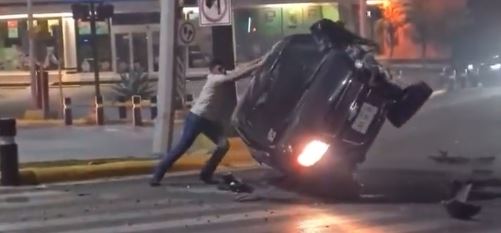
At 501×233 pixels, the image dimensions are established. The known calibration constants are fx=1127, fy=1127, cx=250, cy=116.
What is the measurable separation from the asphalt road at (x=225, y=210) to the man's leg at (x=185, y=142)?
0.17 m

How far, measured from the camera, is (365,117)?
11812mm

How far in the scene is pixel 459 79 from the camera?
39531mm

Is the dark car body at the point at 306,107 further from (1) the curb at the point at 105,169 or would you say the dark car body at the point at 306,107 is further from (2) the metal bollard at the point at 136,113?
(2) the metal bollard at the point at 136,113

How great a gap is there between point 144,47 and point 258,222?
43.2 m

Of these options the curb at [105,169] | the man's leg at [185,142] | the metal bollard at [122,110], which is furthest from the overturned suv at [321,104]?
the metal bollard at [122,110]

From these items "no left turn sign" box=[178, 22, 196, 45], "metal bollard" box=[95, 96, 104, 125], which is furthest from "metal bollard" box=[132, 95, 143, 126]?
"no left turn sign" box=[178, 22, 196, 45]

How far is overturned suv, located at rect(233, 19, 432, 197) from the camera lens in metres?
11.8

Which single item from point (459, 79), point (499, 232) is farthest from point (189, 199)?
point (459, 79)

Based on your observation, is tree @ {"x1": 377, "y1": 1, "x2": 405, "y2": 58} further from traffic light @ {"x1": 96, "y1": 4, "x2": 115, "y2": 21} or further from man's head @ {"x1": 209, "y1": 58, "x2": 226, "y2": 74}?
man's head @ {"x1": 209, "y1": 58, "x2": 226, "y2": 74}

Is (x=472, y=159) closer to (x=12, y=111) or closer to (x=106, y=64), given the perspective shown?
(x=12, y=111)

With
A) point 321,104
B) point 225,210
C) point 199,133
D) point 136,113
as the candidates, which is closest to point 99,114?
point 136,113

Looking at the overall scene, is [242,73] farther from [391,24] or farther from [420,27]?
[391,24]

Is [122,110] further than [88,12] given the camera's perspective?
No

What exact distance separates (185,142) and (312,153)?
202 centimetres
